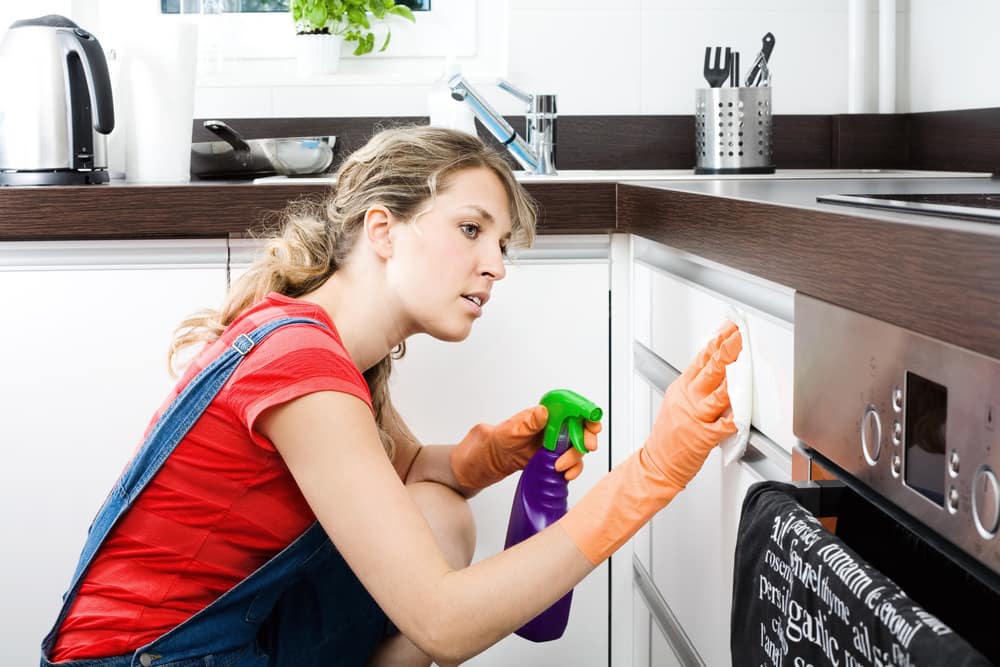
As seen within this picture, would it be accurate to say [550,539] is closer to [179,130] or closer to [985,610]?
[985,610]

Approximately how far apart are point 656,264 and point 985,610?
890 millimetres

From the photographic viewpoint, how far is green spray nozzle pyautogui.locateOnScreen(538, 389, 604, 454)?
4.38 ft

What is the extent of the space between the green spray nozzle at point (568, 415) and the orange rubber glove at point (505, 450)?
0.01 metres

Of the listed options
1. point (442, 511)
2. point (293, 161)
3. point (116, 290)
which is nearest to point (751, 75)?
point (293, 161)

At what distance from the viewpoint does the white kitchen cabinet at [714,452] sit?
965 millimetres

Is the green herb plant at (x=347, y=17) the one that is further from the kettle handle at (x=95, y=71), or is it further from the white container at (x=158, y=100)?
the kettle handle at (x=95, y=71)

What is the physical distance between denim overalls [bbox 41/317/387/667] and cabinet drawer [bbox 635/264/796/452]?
1.37ft

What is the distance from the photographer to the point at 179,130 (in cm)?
192

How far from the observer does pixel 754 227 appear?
36.6 inches

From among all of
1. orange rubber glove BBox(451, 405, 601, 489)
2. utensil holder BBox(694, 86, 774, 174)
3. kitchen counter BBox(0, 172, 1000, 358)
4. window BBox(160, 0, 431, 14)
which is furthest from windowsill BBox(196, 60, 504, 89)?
orange rubber glove BBox(451, 405, 601, 489)

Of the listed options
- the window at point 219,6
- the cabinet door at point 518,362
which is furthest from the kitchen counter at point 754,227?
the window at point 219,6

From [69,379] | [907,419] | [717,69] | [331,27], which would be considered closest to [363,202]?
[69,379]

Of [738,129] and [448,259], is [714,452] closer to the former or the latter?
[448,259]

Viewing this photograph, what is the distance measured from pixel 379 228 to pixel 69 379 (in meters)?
0.68
